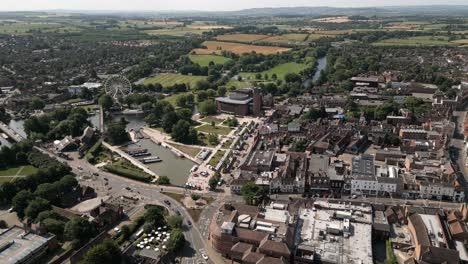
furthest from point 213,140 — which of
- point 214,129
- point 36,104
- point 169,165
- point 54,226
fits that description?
point 36,104

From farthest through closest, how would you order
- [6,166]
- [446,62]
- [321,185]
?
[446,62] < [6,166] < [321,185]

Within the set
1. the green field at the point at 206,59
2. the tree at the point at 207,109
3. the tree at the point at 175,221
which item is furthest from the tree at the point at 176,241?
the green field at the point at 206,59

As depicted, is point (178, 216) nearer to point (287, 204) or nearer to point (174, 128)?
point (287, 204)

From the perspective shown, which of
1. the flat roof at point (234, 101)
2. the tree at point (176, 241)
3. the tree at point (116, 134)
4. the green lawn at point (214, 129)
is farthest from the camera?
the flat roof at point (234, 101)

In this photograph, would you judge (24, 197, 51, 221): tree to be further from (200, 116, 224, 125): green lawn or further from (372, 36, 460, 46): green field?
(372, 36, 460, 46): green field

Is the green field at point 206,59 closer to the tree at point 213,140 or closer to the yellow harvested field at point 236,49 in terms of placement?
the yellow harvested field at point 236,49

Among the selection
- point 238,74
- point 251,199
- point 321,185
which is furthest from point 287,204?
point 238,74
